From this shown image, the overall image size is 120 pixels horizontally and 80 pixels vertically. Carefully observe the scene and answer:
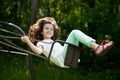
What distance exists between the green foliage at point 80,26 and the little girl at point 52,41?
10.5 ft

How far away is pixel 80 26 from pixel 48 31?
3.89 m

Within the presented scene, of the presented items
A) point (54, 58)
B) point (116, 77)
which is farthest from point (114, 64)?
point (54, 58)

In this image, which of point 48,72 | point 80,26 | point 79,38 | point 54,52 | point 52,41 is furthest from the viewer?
point 80,26

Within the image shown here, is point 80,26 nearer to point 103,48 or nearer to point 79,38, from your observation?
point 79,38

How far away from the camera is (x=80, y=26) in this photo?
10.1 meters

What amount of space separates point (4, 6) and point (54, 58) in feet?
17.6

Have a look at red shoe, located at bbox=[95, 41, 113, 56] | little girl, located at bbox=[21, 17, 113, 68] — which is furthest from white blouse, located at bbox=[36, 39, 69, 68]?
red shoe, located at bbox=[95, 41, 113, 56]

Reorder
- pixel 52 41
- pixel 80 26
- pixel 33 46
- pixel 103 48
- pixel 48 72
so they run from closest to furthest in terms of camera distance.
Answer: pixel 103 48
pixel 33 46
pixel 52 41
pixel 48 72
pixel 80 26

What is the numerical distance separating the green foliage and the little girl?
126 inches

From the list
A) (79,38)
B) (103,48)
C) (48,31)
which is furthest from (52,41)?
(103,48)

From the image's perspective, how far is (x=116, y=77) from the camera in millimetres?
9703

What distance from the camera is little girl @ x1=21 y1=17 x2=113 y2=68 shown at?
18.3ft

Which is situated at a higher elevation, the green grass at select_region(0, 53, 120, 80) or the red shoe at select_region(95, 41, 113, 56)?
the red shoe at select_region(95, 41, 113, 56)

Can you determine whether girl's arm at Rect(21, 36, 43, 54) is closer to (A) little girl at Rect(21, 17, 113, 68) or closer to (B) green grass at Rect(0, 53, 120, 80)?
(A) little girl at Rect(21, 17, 113, 68)
